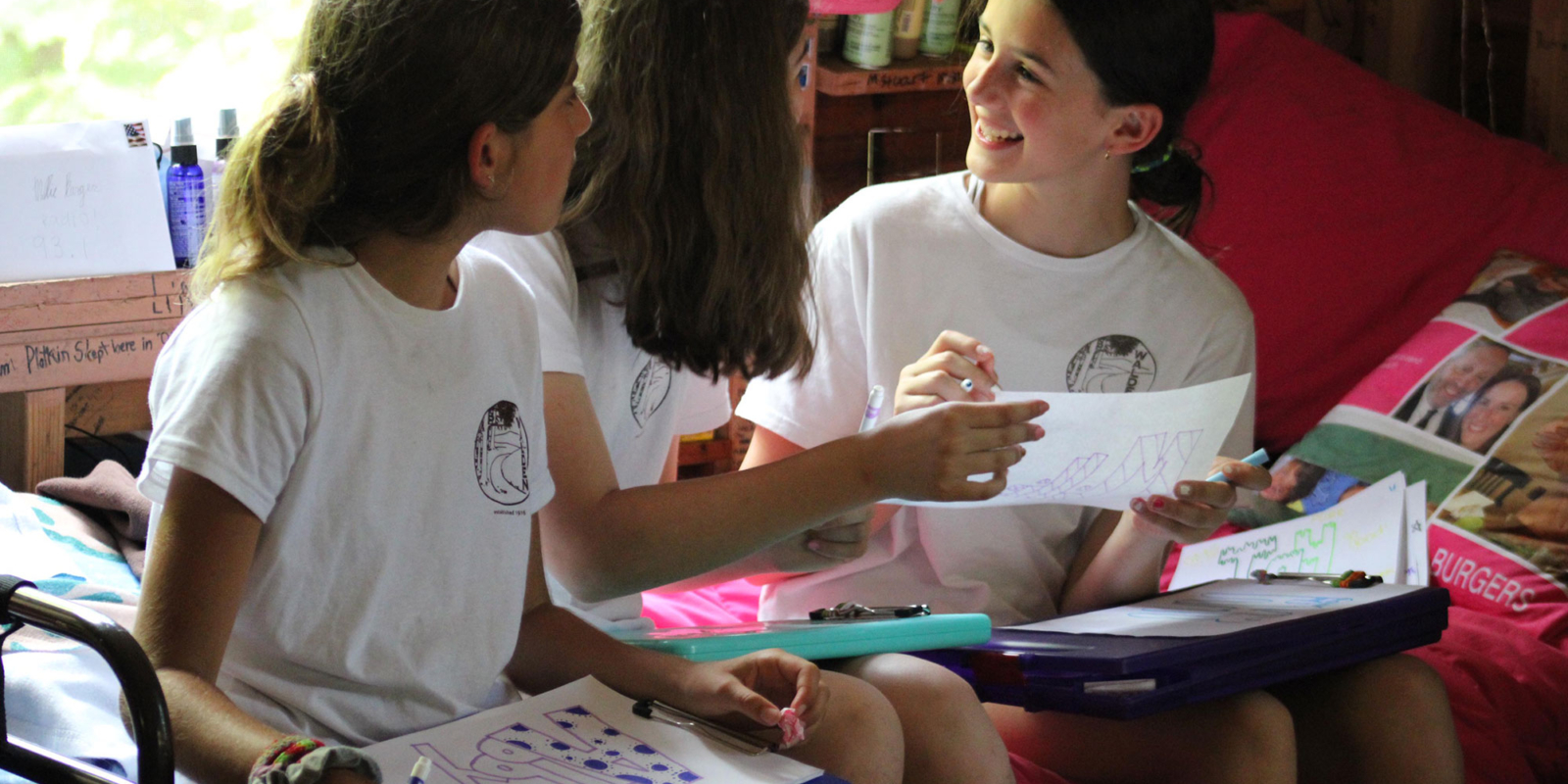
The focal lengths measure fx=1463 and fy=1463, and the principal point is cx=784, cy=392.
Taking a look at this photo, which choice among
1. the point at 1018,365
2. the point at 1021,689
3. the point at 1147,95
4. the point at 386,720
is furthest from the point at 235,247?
the point at 1147,95

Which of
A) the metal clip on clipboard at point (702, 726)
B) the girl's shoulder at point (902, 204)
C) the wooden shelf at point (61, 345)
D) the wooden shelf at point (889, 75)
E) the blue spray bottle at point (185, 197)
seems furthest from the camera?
the wooden shelf at point (889, 75)

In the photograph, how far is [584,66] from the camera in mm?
1115

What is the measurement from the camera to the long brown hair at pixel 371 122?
35.6 inches

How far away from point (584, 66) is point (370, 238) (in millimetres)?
248

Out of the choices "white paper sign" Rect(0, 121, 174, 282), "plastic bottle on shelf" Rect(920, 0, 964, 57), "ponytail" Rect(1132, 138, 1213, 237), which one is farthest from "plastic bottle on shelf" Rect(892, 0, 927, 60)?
"white paper sign" Rect(0, 121, 174, 282)

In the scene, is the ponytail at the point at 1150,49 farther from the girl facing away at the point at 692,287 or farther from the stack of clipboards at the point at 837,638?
the stack of clipboards at the point at 837,638

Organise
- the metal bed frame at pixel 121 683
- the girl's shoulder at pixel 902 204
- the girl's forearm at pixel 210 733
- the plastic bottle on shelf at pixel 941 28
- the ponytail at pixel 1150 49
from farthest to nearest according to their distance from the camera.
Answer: the plastic bottle on shelf at pixel 941 28 < the girl's shoulder at pixel 902 204 < the ponytail at pixel 1150 49 < the girl's forearm at pixel 210 733 < the metal bed frame at pixel 121 683

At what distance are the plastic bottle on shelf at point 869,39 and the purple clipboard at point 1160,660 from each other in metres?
1.33

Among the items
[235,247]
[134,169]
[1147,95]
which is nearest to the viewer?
[235,247]

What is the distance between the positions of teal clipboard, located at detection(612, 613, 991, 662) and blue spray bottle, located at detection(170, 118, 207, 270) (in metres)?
1.17

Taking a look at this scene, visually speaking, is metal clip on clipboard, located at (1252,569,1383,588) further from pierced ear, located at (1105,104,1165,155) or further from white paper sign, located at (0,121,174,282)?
white paper sign, located at (0,121,174,282)

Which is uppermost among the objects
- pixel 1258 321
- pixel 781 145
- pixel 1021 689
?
pixel 781 145

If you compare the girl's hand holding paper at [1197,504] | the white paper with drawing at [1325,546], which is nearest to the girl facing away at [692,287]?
the girl's hand holding paper at [1197,504]

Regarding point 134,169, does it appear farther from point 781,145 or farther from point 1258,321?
point 1258,321
